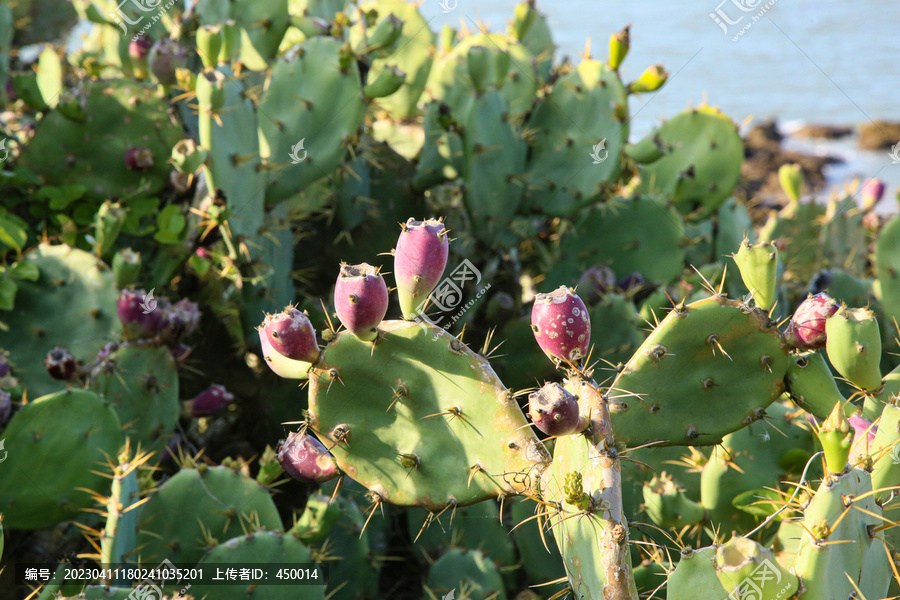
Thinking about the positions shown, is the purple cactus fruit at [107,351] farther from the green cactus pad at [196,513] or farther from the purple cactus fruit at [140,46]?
the purple cactus fruit at [140,46]

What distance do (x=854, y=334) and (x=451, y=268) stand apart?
1.48 m

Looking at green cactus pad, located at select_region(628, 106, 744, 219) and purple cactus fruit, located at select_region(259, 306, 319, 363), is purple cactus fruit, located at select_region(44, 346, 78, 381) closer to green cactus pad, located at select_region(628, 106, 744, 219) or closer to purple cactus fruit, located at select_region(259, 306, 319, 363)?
purple cactus fruit, located at select_region(259, 306, 319, 363)

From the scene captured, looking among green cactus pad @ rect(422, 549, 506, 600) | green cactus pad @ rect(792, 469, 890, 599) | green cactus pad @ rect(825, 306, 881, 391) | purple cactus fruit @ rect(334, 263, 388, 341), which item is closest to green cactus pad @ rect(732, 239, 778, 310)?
green cactus pad @ rect(825, 306, 881, 391)

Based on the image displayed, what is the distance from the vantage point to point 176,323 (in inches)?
81.5

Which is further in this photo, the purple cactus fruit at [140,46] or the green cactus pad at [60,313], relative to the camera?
the purple cactus fruit at [140,46]

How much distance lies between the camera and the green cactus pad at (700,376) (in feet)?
4.48

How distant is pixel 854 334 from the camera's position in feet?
4.12

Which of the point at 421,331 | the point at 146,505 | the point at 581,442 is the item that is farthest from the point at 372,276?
the point at 146,505

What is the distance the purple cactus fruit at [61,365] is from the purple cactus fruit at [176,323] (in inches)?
10.0

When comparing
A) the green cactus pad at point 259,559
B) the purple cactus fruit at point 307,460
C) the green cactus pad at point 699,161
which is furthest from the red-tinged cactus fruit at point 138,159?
the green cactus pad at point 699,161

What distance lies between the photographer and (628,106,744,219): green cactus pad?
3.09m

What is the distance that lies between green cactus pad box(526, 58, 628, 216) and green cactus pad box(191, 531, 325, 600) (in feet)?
5.07

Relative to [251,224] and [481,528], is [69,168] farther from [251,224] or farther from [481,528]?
[481,528]

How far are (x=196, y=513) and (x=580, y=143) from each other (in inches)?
69.9
